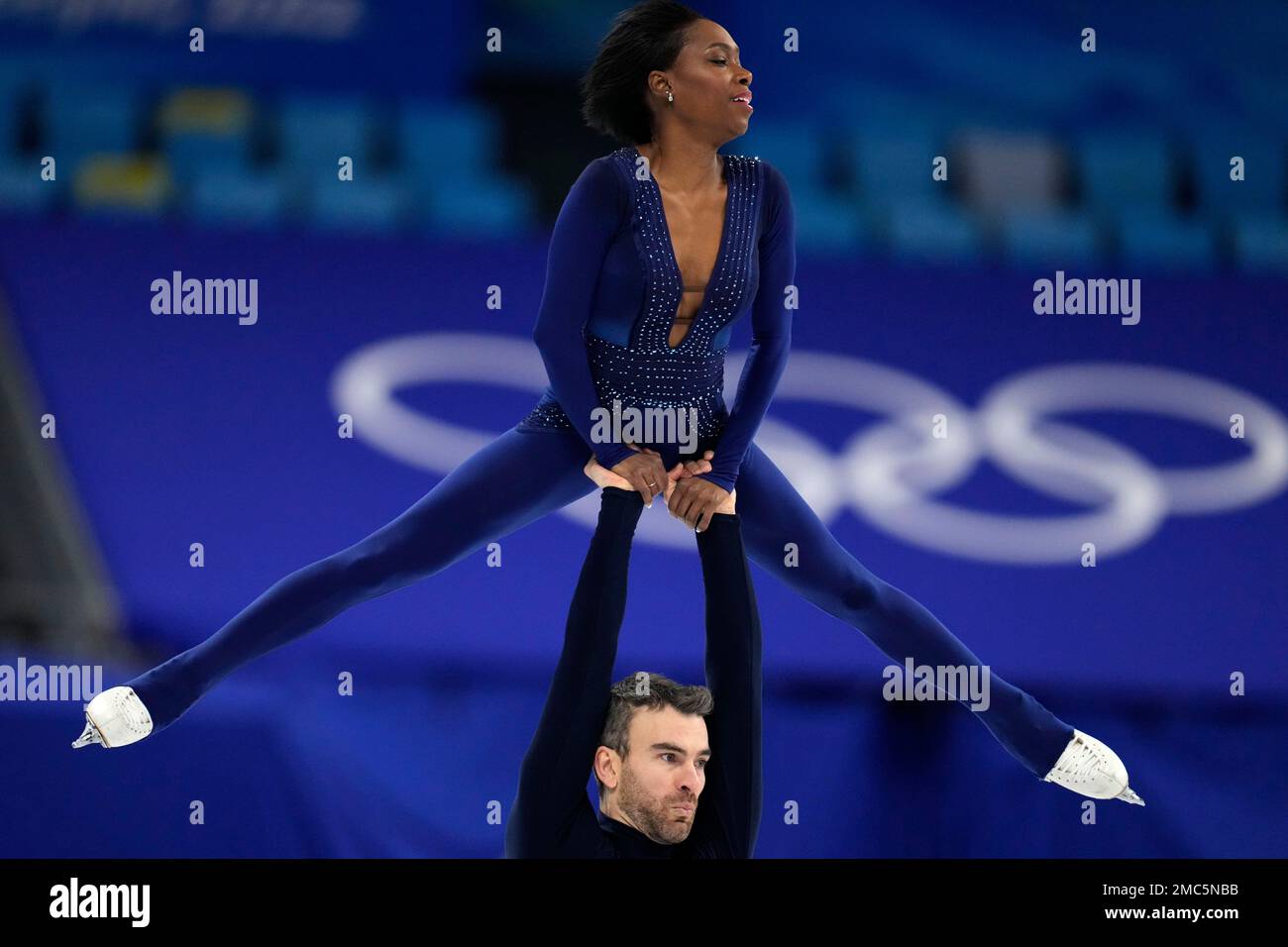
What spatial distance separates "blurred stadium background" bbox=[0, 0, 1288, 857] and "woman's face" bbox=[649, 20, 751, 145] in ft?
7.69

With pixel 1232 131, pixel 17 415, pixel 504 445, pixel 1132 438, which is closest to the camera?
pixel 504 445

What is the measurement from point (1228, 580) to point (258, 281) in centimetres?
441

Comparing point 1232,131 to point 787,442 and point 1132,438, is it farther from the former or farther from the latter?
point 787,442

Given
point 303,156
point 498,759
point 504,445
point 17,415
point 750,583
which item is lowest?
point 498,759

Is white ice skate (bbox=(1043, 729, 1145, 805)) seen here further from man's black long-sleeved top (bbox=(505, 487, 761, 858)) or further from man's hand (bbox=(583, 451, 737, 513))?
man's hand (bbox=(583, 451, 737, 513))

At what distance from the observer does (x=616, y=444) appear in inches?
213

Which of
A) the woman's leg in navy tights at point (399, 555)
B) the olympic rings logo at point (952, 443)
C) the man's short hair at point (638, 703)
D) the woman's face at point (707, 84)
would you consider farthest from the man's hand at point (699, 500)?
the olympic rings logo at point (952, 443)

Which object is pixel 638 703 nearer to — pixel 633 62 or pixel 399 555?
pixel 399 555

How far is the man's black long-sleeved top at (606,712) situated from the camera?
4871 millimetres

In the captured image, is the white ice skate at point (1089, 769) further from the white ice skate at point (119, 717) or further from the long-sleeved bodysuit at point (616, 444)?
the white ice skate at point (119, 717)

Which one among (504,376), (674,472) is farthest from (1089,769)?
(504,376)

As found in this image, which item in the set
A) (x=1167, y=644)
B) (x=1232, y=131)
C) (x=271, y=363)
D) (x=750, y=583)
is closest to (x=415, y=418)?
(x=271, y=363)

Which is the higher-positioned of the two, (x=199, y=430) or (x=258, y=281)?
(x=258, y=281)

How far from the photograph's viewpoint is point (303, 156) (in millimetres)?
8617
